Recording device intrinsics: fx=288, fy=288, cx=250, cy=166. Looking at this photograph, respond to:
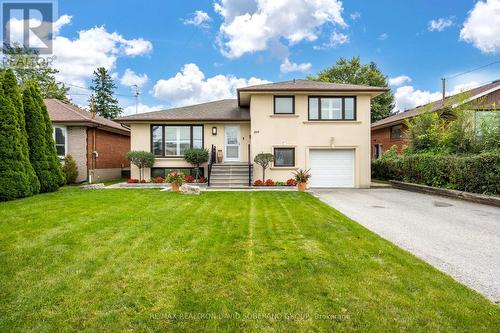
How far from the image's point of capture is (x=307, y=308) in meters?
2.68

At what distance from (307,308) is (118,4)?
55.3 feet

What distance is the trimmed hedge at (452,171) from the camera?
9.10 metres

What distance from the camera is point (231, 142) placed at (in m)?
15.4

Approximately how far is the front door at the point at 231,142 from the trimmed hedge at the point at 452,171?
8.37 metres

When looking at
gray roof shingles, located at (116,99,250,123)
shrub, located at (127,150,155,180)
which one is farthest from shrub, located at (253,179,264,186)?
Result: shrub, located at (127,150,155,180)

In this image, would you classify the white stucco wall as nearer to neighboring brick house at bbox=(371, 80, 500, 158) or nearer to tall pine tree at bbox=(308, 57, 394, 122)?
neighboring brick house at bbox=(371, 80, 500, 158)

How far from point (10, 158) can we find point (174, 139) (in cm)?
701

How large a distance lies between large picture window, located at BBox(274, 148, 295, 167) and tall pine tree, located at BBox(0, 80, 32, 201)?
32.6 ft

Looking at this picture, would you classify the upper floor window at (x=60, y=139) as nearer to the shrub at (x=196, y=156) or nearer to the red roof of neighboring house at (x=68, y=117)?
the red roof of neighboring house at (x=68, y=117)

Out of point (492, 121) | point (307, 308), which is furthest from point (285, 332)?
point (492, 121)

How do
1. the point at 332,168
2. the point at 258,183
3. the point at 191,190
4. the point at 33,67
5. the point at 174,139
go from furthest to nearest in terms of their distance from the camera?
the point at 33,67, the point at 174,139, the point at 332,168, the point at 258,183, the point at 191,190

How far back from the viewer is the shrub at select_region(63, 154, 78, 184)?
14812mm

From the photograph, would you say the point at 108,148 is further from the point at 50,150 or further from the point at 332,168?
the point at 332,168

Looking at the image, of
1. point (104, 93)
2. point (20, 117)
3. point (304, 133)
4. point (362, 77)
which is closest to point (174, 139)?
point (20, 117)
